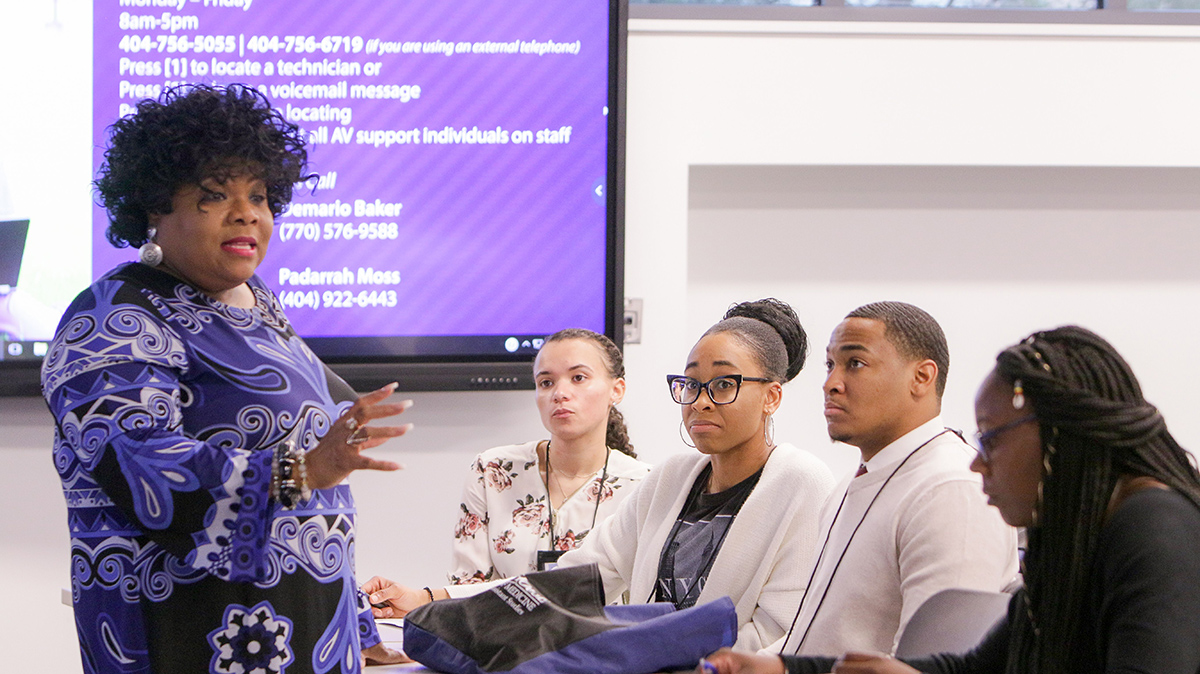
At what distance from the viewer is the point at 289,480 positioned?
1361 mm

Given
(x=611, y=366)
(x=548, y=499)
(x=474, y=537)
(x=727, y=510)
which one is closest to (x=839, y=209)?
(x=611, y=366)

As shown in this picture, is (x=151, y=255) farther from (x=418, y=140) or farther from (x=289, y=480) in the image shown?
(x=418, y=140)

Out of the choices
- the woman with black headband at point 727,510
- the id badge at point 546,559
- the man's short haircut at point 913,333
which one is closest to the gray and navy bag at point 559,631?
the woman with black headband at point 727,510

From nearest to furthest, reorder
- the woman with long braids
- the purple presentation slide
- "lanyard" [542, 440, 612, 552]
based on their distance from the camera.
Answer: the woman with long braids, "lanyard" [542, 440, 612, 552], the purple presentation slide

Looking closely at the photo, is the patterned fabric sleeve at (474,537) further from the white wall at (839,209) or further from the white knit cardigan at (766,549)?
the white knit cardigan at (766,549)

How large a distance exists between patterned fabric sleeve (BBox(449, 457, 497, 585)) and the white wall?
1.95 ft

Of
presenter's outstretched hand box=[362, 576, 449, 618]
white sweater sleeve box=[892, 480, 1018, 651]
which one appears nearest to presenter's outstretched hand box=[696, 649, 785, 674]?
white sweater sleeve box=[892, 480, 1018, 651]

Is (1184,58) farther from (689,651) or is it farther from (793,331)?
(689,651)

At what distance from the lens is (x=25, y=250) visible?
353 cm

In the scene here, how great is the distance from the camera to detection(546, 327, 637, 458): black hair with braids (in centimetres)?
316

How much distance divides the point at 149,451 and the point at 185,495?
70mm

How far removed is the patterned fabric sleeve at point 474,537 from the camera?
298 centimetres

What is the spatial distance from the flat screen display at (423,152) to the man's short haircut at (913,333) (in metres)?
1.77

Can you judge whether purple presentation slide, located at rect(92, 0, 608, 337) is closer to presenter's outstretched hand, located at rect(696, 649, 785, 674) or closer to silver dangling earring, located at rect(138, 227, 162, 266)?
silver dangling earring, located at rect(138, 227, 162, 266)
